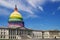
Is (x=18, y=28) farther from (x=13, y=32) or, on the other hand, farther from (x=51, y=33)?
(x=51, y=33)

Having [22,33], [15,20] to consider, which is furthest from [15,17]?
[22,33]

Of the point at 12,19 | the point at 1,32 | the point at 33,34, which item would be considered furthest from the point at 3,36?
the point at 33,34

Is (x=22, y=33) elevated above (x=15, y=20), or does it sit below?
below

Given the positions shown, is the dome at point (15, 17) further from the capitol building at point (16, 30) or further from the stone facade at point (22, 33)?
the stone facade at point (22, 33)

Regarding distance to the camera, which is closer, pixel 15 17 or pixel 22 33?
pixel 15 17

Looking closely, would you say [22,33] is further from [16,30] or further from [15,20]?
[15,20]

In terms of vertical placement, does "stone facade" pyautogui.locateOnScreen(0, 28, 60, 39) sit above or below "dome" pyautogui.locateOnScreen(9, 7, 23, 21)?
below

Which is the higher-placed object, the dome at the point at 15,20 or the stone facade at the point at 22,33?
the dome at the point at 15,20

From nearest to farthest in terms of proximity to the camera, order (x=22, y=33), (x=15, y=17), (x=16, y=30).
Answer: (x=16, y=30) → (x=15, y=17) → (x=22, y=33)

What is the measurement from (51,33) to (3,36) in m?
13.6

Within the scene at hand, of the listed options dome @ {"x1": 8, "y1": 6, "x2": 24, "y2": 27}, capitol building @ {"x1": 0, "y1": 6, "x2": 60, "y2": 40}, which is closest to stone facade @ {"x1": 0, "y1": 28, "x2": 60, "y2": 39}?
capitol building @ {"x1": 0, "y1": 6, "x2": 60, "y2": 40}

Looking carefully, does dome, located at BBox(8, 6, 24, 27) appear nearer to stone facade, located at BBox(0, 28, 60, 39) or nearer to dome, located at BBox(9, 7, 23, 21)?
dome, located at BBox(9, 7, 23, 21)

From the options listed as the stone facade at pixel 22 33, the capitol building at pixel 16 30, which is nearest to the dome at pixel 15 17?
the capitol building at pixel 16 30

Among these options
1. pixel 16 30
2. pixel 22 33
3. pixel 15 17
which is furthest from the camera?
pixel 22 33
